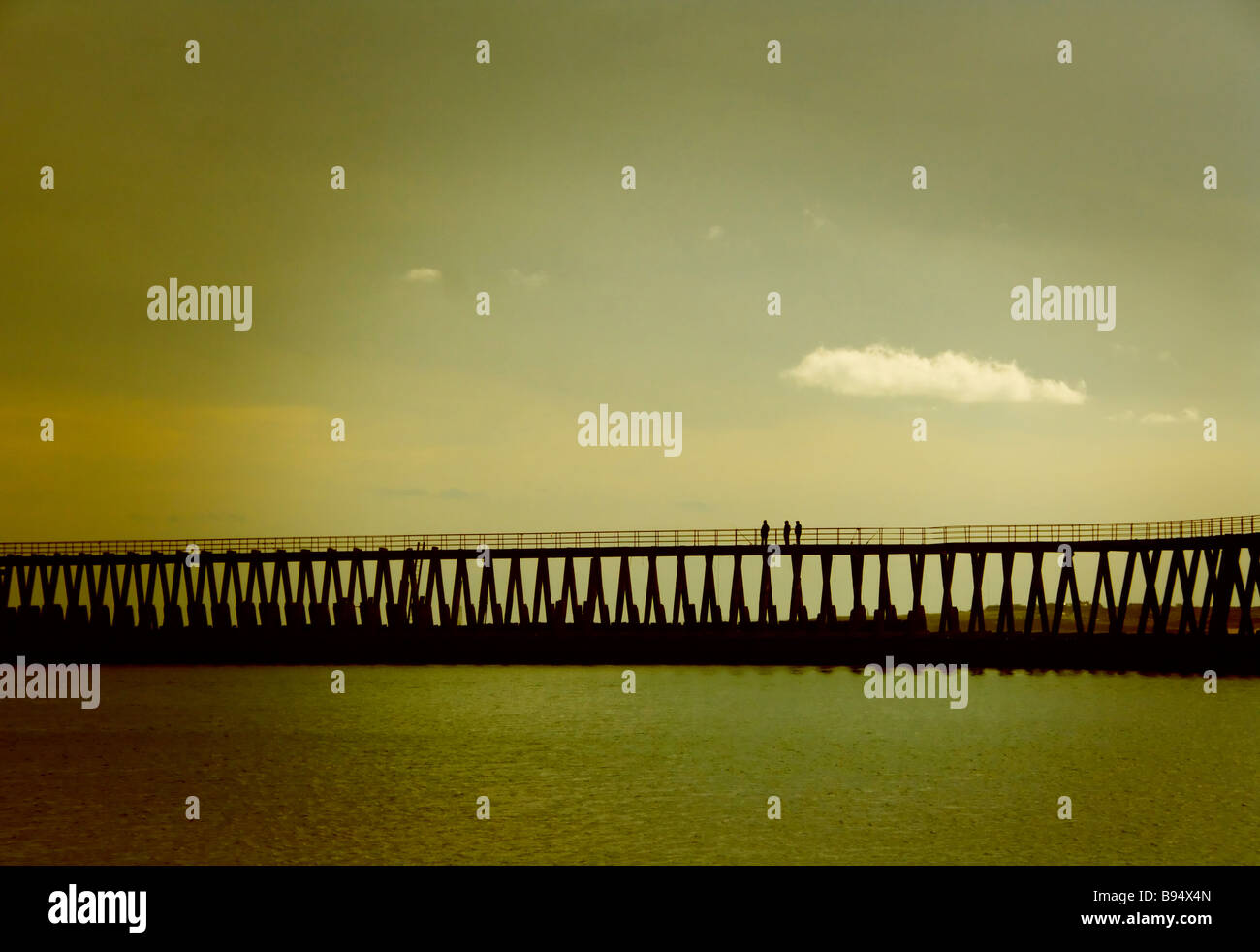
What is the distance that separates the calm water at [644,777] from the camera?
2853 centimetres

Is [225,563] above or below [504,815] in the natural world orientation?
above

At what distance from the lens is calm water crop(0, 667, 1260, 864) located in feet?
93.6

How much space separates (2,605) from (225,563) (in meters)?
14.5

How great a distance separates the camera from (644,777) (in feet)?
122

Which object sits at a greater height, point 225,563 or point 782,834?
point 225,563

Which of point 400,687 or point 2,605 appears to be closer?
point 400,687

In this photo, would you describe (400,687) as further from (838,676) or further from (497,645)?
(838,676)

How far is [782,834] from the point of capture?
29.3 metres

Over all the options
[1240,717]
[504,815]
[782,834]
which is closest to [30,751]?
[504,815]

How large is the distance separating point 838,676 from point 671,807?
138 feet
